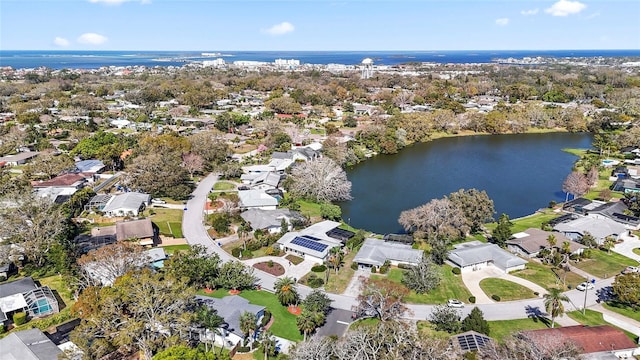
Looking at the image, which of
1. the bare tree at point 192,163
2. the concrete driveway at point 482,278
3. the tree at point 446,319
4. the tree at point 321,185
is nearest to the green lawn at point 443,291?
the concrete driveway at point 482,278

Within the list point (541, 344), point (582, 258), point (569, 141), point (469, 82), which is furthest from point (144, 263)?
point (469, 82)

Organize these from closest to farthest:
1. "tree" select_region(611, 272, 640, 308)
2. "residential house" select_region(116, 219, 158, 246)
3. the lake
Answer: "tree" select_region(611, 272, 640, 308) < "residential house" select_region(116, 219, 158, 246) < the lake

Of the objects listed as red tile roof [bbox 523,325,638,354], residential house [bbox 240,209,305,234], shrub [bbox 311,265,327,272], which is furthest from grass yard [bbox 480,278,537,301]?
residential house [bbox 240,209,305,234]

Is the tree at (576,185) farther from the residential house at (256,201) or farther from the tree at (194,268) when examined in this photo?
the tree at (194,268)

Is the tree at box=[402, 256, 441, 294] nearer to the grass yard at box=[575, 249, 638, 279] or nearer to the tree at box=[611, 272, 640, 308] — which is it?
the tree at box=[611, 272, 640, 308]

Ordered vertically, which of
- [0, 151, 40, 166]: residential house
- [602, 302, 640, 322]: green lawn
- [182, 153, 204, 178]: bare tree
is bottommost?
[602, 302, 640, 322]: green lawn

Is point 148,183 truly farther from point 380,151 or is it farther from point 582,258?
point 582,258

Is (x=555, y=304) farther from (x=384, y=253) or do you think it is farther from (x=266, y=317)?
(x=266, y=317)
